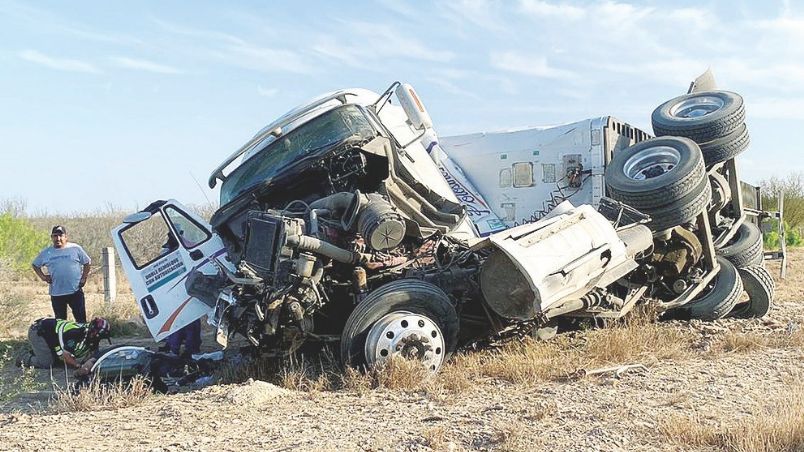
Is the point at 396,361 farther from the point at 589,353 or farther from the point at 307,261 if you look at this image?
the point at 589,353

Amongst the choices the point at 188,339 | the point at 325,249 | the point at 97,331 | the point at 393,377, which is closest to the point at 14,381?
the point at 97,331

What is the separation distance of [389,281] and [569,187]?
3.94 meters

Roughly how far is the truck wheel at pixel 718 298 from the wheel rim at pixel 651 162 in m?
1.68

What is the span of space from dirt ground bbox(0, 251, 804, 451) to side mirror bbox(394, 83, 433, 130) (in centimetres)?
282

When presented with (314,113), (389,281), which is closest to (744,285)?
(389,281)

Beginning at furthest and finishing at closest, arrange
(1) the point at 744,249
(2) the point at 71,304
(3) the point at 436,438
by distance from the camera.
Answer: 1. (1) the point at 744,249
2. (2) the point at 71,304
3. (3) the point at 436,438

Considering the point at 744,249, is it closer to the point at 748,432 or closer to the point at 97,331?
the point at 748,432

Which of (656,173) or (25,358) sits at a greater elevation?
(656,173)

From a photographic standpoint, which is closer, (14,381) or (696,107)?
(14,381)

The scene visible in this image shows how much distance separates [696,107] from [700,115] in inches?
7.4

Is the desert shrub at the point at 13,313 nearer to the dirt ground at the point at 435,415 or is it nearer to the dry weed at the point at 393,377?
the dirt ground at the point at 435,415

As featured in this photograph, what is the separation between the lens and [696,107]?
8.90m

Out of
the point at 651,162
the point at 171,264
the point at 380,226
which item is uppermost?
the point at 651,162

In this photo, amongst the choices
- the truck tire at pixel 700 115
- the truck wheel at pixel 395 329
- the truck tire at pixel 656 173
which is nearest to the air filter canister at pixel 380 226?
the truck wheel at pixel 395 329
